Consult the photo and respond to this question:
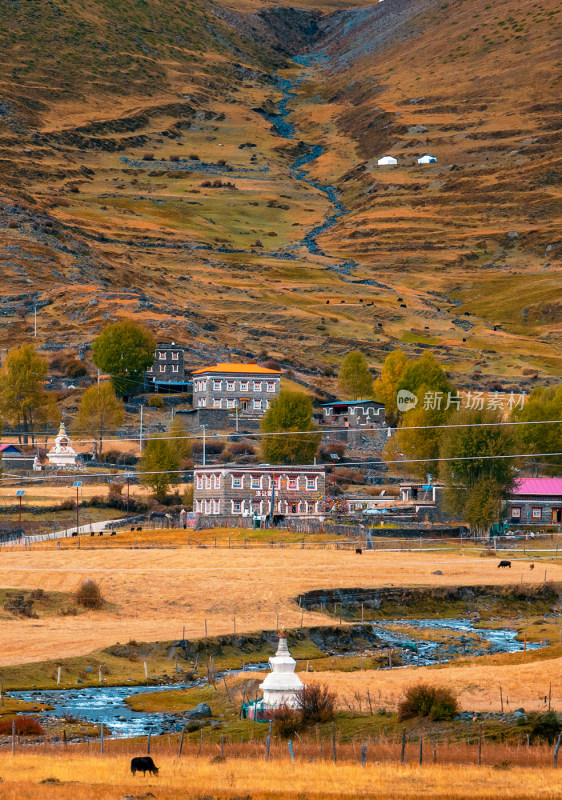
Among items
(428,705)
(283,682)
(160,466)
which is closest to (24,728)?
(283,682)

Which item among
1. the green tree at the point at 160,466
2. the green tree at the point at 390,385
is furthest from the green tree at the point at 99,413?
the green tree at the point at 390,385

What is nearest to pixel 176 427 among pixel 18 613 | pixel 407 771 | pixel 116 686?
pixel 18 613

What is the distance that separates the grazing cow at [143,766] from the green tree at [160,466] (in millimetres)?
82448

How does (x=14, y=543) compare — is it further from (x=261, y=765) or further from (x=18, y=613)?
(x=261, y=765)

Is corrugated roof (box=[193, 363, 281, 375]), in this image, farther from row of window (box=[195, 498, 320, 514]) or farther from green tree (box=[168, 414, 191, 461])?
row of window (box=[195, 498, 320, 514])

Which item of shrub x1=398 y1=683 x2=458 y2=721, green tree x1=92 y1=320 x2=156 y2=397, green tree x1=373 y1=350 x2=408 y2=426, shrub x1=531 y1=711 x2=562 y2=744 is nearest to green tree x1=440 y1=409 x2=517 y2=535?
green tree x1=373 y1=350 x2=408 y2=426

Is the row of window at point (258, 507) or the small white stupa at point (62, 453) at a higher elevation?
the small white stupa at point (62, 453)

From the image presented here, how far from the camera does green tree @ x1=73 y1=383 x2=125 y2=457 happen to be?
477ft

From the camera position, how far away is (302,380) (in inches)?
7121

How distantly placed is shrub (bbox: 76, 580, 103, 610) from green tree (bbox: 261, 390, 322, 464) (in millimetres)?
55389

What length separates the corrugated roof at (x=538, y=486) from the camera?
111938mm

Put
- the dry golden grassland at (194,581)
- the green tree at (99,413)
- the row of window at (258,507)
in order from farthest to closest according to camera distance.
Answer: the green tree at (99,413) < the row of window at (258,507) < the dry golden grassland at (194,581)

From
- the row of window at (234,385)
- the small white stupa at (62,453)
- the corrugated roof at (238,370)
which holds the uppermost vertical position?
the corrugated roof at (238,370)

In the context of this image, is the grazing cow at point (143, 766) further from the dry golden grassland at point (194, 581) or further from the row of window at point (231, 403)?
the row of window at point (231, 403)
